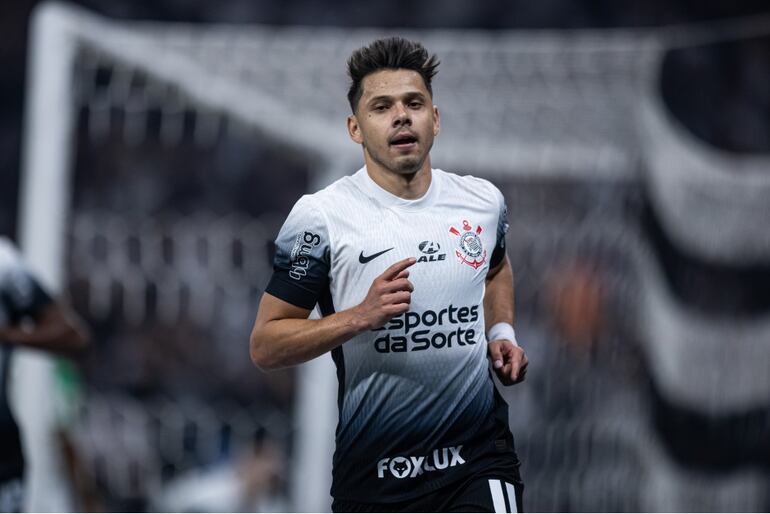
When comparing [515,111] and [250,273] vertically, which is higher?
[515,111]

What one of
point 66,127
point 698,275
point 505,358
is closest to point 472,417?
point 505,358

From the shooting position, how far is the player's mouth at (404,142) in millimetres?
3311

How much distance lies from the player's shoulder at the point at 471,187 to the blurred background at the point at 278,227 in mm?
3785

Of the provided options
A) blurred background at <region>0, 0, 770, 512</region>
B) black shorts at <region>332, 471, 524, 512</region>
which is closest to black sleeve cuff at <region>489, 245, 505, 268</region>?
black shorts at <region>332, 471, 524, 512</region>

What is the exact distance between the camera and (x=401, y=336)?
3.34 m

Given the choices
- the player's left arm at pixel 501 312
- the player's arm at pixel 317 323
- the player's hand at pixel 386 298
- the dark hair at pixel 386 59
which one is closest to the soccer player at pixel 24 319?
the player's arm at pixel 317 323

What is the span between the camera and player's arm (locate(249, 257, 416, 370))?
3061mm

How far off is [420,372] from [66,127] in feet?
13.4

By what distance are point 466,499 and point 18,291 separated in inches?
89.7

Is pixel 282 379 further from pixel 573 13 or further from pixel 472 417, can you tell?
pixel 472 417

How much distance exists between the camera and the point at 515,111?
855cm

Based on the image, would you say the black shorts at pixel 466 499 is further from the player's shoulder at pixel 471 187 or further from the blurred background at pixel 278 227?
the blurred background at pixel 278 227

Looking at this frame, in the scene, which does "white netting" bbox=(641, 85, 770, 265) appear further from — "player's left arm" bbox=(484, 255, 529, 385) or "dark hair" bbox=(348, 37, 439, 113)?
"dark hair" bbox=(348, 37, 439, 113)

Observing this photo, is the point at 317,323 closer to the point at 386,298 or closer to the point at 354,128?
the point at 386,298
